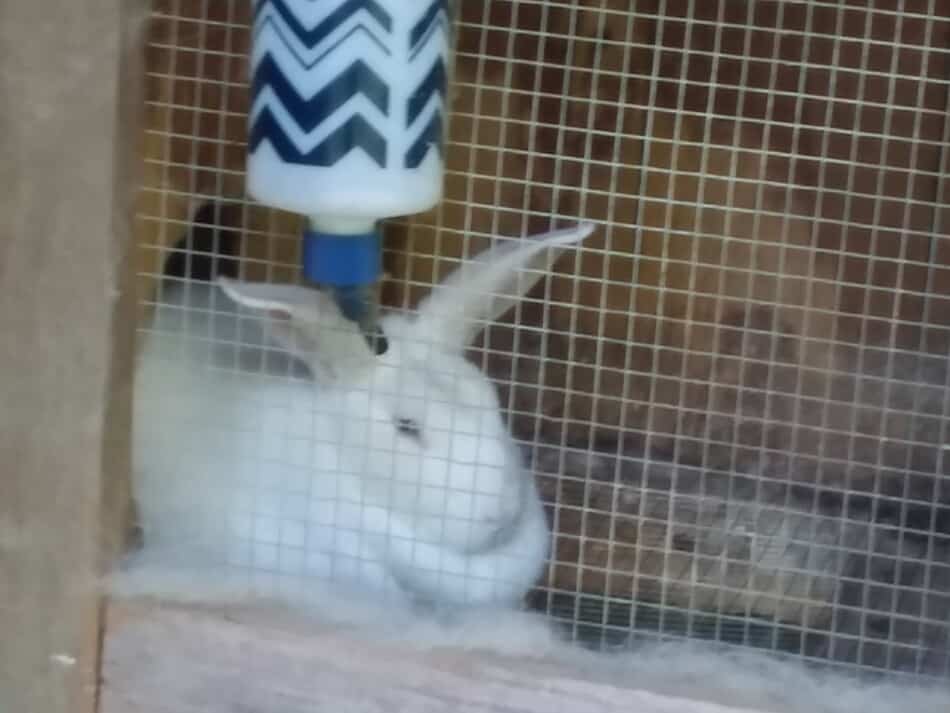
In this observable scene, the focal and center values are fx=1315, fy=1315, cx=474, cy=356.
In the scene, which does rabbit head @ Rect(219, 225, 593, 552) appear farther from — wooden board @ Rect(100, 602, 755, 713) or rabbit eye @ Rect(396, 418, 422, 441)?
wooden board @ Rect(100, 602, 755, 713)

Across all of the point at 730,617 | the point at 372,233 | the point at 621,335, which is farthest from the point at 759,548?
the point at 372,233

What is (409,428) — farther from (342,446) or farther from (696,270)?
(696,270)

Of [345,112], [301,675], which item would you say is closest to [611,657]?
[301,675]

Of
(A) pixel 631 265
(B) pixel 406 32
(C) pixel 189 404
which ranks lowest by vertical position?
(C) pixel 189 404

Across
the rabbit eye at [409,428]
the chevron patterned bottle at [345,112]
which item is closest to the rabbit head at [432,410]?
the rabbit eye at [409,428]

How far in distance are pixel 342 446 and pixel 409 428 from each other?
0.04m

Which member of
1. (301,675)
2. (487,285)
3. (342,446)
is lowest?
(301,675)

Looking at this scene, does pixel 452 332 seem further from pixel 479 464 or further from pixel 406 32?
pixel 406 32

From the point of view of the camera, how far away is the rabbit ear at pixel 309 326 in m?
0.73

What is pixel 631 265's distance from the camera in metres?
0.83

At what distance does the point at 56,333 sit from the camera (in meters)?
0.68

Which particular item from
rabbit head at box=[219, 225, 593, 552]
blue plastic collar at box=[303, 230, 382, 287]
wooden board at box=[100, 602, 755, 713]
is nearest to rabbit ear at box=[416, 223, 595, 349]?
rabbit head at box=[219, 225, 593, 552]

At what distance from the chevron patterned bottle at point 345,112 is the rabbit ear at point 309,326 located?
2.7 inches

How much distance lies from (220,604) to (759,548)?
320mm
